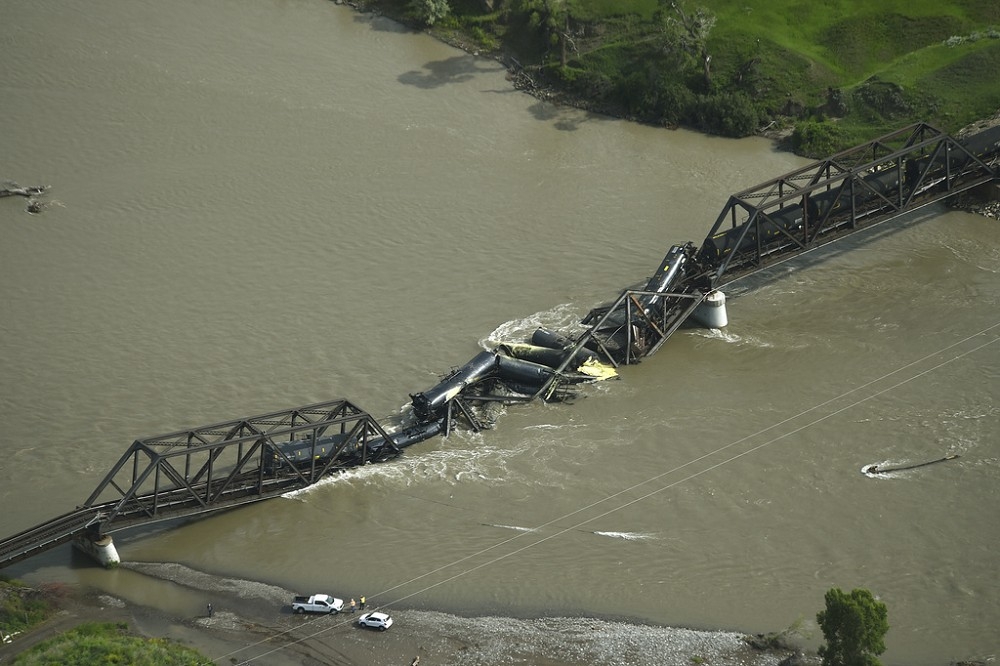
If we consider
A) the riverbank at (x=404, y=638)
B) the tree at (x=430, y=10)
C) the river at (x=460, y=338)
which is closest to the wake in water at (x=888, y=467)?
the river at (x=460, y=338)

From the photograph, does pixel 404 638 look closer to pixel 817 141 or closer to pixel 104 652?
pixel 104 652

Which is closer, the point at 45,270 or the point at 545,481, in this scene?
the point at 545,481

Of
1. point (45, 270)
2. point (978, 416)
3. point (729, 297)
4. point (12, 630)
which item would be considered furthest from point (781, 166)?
point (12, 630)

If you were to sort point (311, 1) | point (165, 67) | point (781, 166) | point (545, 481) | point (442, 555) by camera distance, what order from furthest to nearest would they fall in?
point (311, 1) < point (165, 67) < point (781, 166) < point (545, 481) < point (442, 555)

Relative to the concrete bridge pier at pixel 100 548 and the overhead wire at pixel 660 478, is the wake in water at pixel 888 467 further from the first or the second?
the concrete bridge pier at pixel 100 548

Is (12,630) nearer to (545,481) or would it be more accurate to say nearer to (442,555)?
(442,555)

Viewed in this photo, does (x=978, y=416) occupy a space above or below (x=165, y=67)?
below

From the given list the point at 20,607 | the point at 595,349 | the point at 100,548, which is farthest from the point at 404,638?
the point at 595,349
